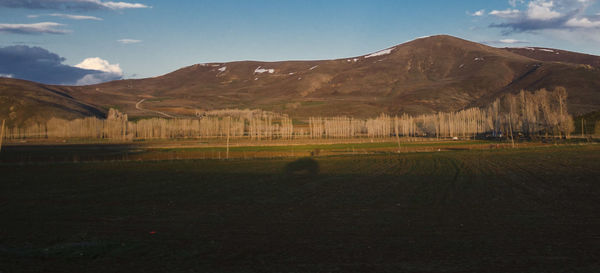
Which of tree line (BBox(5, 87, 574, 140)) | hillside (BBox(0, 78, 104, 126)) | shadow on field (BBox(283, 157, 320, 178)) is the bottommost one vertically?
shadow on field (BBox(283, 157, 320, 178))

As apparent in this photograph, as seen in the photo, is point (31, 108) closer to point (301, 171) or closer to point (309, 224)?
point (301, 171)

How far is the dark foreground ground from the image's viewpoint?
395 inches

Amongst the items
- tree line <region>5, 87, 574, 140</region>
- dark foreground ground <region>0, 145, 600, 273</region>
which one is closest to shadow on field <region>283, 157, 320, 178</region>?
dark foreground ground <region>0, 145, 600, 273</region>

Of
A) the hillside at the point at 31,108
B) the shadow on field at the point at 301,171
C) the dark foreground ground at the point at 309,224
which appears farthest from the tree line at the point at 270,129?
the dark foreground ground at the point at 309,224

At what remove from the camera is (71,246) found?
11.2 meters

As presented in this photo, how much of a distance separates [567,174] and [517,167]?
5.15 meters

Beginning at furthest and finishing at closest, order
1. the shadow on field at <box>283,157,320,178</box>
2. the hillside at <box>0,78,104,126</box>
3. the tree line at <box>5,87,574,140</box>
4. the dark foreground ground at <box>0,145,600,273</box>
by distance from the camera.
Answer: the hillside at <box>0,78,104,126</box>
the tree line at <box>5,87,574,140</box>
the shadow on field at <box>283,157,320,178</box>
the dark foreground ground at <box>0,145,600,273</box>

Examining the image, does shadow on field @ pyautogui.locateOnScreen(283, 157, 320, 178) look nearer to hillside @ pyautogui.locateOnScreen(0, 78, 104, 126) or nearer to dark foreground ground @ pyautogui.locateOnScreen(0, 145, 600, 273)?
dark foreground ground @ pyautogui.locateOnScreen(0, 145, 600, 273)

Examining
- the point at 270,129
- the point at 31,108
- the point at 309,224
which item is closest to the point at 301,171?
the point at 309,224

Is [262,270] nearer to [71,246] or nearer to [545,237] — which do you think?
[71,246]

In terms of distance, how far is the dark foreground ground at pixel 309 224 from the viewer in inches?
395

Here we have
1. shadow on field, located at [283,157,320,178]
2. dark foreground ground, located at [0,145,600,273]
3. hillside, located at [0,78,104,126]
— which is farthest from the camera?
hillside, located at [0,78,104,126]

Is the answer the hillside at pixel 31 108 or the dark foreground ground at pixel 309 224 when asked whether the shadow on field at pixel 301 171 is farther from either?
the hillside at pixel 31 108

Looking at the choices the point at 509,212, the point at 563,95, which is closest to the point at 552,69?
the point at 563,95
